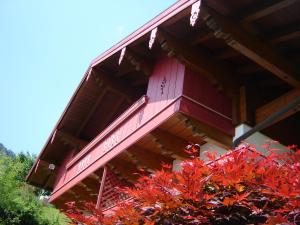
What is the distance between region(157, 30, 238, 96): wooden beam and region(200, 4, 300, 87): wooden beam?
0.94 m

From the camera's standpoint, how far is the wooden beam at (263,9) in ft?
18.9

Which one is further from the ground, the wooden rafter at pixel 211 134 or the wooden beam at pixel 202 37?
the wooden beam at pixel 202 37

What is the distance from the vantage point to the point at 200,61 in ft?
23.3

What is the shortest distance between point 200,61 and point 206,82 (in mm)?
386

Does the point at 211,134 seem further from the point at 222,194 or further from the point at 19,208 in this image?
the point at 19,208

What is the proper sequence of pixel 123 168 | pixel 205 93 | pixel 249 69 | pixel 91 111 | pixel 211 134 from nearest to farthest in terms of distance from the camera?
1. pixel 211 134
2. pixel 205 93
3. pixel 249 69
4. pixel 123 168
5. pixel 91 111

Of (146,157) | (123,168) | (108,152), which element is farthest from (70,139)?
(146,157)

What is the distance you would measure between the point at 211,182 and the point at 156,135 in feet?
11.1

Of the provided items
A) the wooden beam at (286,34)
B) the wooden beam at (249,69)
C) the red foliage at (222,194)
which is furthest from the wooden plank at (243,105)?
the red foliage at (222,194)

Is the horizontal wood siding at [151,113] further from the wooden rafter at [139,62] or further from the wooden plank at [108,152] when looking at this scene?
the wooden rafter at [139,62]

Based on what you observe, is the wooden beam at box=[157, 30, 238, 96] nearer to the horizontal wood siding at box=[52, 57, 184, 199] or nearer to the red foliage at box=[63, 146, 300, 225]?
the horizontal wood siding at box=[52, 57, 184, 199]

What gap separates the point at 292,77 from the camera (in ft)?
20.9

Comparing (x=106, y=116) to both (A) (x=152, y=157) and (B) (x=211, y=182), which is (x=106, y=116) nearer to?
(A) (x=152, y=157)

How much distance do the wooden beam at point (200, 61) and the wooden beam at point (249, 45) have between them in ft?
3.07
